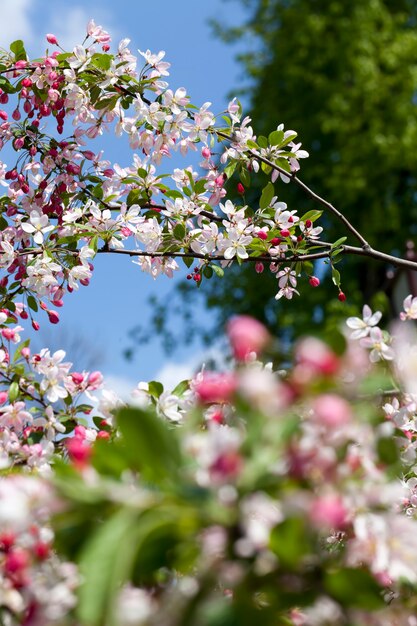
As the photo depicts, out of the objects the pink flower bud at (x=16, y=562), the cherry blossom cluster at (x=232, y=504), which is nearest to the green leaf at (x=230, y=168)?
the cherry blossom cluster at (x=232, y=504)

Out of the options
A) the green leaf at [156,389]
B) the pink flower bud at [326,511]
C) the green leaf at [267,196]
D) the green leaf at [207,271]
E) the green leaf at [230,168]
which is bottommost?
the pink flower bud at [326,511]

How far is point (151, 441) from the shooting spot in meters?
1.10

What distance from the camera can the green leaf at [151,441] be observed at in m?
1.10

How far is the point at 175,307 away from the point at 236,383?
48.5 ft

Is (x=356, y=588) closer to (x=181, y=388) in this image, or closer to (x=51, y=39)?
(x=181, y=388)

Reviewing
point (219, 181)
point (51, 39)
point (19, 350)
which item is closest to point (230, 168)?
point (219, 181)

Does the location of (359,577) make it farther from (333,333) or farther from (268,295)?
(268,295)

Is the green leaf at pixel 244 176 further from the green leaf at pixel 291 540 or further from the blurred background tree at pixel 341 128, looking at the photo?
the blurred background tree at pixel 341 128

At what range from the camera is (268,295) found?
47.9ft

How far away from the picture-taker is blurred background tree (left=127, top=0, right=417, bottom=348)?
536 inches

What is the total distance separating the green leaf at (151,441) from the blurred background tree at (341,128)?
11.7 m

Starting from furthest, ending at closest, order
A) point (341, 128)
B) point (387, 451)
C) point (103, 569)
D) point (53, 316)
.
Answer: point (341, 128), point (53, 316), point (387, 451), point (103, 569)

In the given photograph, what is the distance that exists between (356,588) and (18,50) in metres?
2.97

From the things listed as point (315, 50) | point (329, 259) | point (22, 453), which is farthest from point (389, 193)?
point (22, 453)
